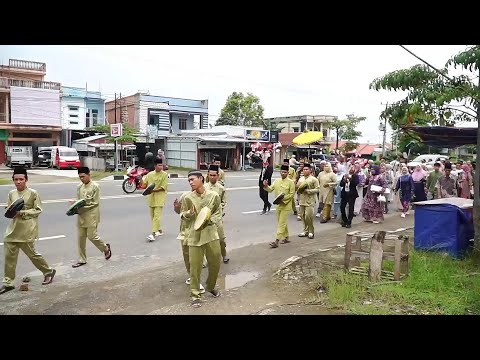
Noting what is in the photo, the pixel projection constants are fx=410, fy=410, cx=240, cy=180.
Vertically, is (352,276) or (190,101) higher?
(190,101)

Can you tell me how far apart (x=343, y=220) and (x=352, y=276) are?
4.60 metres

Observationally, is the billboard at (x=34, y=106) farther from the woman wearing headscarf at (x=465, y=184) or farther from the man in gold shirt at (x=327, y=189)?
the woman wearing headscarf at (x=465, y=184)

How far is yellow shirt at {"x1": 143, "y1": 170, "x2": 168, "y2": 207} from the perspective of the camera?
8.00 metres

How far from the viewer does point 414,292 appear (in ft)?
16.3

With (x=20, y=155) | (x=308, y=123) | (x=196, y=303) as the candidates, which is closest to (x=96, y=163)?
(x=20, y=155)

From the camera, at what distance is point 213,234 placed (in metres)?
5.17

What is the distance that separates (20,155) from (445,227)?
27.4 meters

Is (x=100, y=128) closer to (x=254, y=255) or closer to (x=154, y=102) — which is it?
(x=154, y=102)

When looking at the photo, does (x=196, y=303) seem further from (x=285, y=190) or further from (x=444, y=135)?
(x=444, y=135)

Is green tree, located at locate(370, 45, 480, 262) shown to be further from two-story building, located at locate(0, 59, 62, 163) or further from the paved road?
two-story building, located at locate(0, 59, 62, 163)

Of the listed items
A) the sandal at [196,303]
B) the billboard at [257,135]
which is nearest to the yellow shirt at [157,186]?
the sandal at [196,303]

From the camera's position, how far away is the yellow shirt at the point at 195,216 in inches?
199
